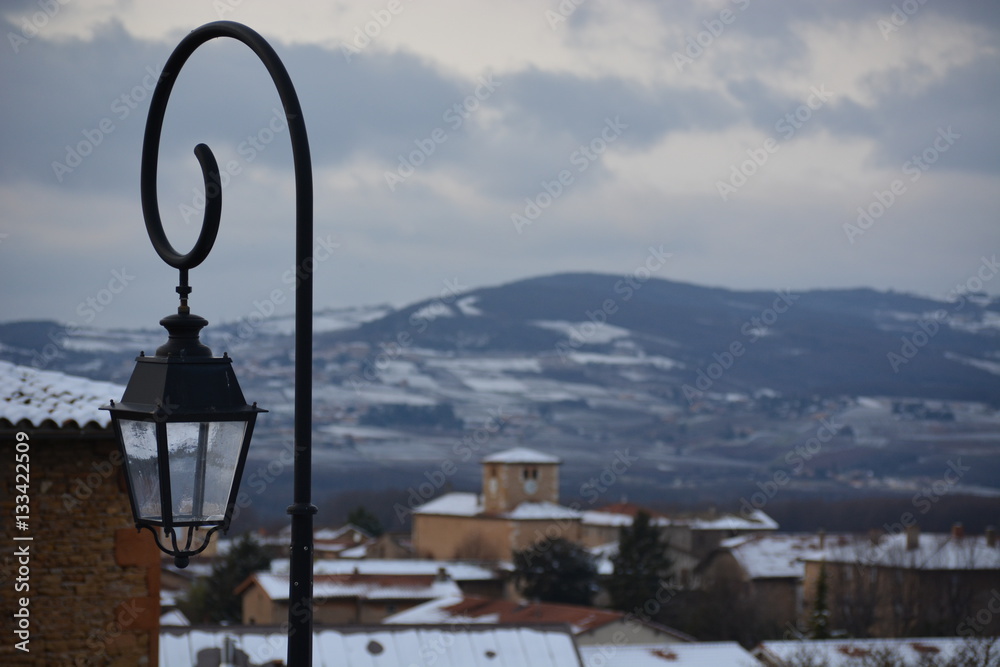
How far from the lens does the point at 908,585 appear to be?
135 feet

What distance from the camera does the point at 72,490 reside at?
821 cm

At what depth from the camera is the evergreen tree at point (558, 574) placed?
42.1 meters

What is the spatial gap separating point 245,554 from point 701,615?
1578 centimetres

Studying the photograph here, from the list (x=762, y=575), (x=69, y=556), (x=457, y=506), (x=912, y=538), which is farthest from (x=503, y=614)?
(x=457, y=506)

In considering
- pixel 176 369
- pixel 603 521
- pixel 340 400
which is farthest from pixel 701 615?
pixel 340 400

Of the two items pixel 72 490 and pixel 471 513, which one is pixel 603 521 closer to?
pixel 471 513

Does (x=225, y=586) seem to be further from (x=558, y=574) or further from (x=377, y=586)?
(x=558, y=574)

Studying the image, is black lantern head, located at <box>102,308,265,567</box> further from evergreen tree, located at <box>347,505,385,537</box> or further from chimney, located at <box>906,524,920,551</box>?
evergreen tree, located at <box>347,505,385,537</box>

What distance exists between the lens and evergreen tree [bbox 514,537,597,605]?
4212cm

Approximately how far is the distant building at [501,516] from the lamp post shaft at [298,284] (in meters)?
51.4

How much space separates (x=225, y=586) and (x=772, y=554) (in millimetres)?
23709

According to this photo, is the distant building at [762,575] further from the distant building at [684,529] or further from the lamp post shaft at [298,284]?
the lamp post shaft at [298,284]

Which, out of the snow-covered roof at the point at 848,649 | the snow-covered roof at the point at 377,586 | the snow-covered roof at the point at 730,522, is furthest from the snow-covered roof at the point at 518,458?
the snow-covered roof at the point at 848,649

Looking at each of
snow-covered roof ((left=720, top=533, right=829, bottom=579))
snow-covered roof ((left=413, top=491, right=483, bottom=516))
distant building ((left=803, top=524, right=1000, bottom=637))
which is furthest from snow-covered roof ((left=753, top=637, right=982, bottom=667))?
snow-covered roof ((left=413, top=491, right=483, bottom=516))
